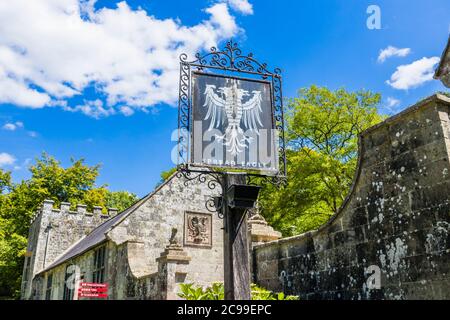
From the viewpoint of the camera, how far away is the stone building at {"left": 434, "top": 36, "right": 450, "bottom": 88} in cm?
750

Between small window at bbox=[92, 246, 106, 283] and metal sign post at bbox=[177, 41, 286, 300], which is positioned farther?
small window at bbox=[92, 246, 106, 283]

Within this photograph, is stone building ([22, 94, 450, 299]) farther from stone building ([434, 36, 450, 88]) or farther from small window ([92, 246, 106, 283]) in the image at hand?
small window ([92, 246, 106, 283])

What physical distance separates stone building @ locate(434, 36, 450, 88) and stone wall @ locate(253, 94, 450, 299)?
7.96 ft

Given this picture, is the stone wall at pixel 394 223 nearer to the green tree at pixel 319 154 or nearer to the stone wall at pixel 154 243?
the stone wall at pixel 154 243

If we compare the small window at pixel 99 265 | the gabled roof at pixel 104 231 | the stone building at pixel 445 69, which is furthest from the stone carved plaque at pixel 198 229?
the stone building at pixel 445 69

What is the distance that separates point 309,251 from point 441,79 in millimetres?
3992

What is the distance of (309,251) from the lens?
275 inches

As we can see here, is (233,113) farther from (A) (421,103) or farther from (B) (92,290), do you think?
(B) (92,290)

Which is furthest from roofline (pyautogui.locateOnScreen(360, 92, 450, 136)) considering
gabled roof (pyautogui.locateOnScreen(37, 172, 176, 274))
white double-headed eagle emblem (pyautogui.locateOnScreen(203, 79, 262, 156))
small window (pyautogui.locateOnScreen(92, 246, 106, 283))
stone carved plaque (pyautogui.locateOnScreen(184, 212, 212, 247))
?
small window (pyautogui.locateOnScreen(92, 246, 106, 283))

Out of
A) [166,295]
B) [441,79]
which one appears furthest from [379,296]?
[166,295]

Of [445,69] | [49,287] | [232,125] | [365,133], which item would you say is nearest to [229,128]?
[232,125]

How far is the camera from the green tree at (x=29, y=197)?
31656 millimetres

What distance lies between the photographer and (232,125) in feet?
18.7

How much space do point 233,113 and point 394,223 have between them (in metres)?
2.62
